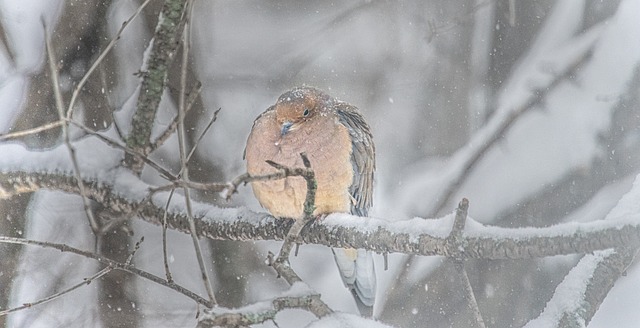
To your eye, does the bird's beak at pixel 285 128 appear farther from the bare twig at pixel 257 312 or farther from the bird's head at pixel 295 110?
the bare twig at pixel 257 312

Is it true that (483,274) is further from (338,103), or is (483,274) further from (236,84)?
(236,84)

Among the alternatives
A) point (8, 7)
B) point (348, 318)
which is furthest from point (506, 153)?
point (8, 7)

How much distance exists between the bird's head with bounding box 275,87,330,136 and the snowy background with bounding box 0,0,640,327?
0.27 metres

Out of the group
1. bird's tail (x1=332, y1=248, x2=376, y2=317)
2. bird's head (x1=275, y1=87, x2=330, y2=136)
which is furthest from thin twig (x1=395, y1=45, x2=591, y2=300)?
bird's head (x1=275, y1=87, x2=330, y2=136)

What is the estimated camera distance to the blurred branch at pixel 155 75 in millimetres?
1216

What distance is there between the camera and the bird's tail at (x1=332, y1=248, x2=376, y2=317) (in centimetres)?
138

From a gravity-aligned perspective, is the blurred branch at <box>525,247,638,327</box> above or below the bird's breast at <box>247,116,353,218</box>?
below

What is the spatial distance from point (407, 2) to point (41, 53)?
2.83 feet

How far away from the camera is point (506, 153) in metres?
1.63

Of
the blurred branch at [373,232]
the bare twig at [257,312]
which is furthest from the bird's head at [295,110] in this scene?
the bare twig at [257,312]

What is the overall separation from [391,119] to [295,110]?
562 millimetres

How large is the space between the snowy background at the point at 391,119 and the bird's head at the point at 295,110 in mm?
270

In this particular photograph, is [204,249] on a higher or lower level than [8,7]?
lower

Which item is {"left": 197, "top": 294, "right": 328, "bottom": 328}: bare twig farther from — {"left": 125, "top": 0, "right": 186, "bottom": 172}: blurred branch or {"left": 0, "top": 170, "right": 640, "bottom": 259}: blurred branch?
{"left": 125, "top": 0, "right": 186, "bottom": 172}: blurred branch
